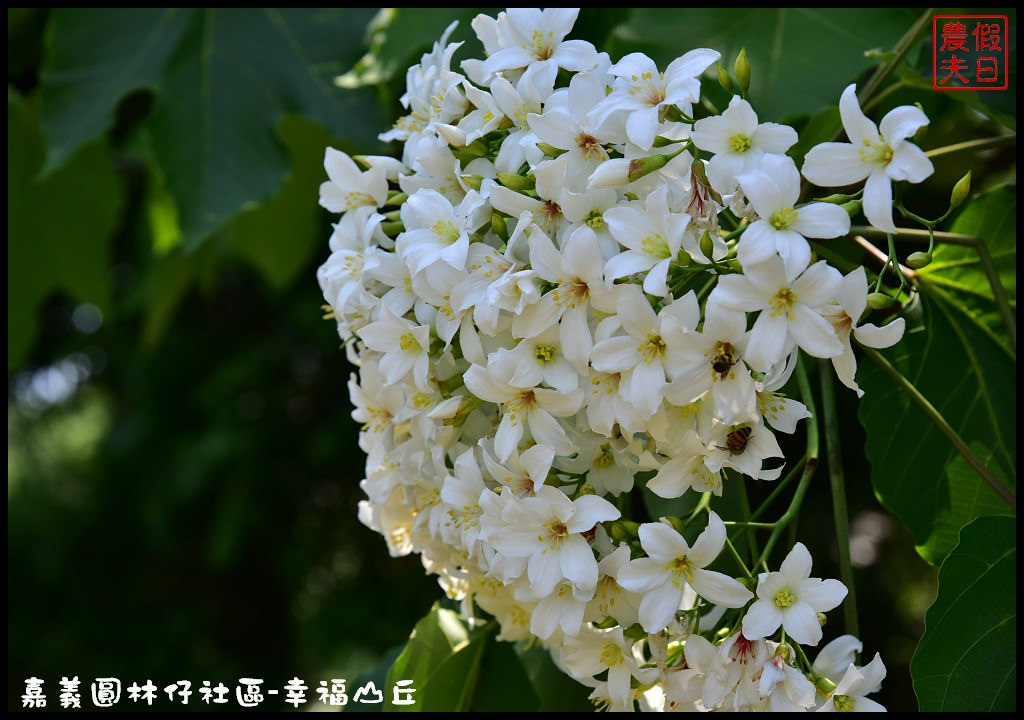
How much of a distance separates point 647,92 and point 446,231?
16 cm

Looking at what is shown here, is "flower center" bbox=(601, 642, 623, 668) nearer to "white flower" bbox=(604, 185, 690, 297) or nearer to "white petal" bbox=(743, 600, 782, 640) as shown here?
"white petal" bbox=(743, 600, 782, 640)

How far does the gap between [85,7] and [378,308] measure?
890mm

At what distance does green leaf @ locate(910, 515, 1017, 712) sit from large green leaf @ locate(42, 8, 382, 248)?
2.79 feet

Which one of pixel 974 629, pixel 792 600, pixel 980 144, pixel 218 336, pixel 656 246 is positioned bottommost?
pixel 218 336

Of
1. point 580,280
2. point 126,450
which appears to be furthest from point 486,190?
point 126,450

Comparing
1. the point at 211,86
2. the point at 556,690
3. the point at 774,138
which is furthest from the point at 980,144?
the point at 211,86

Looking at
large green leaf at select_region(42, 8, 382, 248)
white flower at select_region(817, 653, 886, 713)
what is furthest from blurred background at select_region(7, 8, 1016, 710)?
white flower at select_region(817, 653, 886, 713)

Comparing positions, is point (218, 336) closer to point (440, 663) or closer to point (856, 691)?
point (440, 663)

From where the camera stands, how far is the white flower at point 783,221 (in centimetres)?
54

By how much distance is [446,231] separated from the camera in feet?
2.15

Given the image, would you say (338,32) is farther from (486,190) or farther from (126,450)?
(126,450)

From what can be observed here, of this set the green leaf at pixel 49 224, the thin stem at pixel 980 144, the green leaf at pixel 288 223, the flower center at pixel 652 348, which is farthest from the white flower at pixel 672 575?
the green leaf at pixel 49 224

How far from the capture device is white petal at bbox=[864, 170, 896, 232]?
585 millimetres

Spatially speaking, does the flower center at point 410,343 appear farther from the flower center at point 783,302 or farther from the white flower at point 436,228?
the flower center at point 783,302
